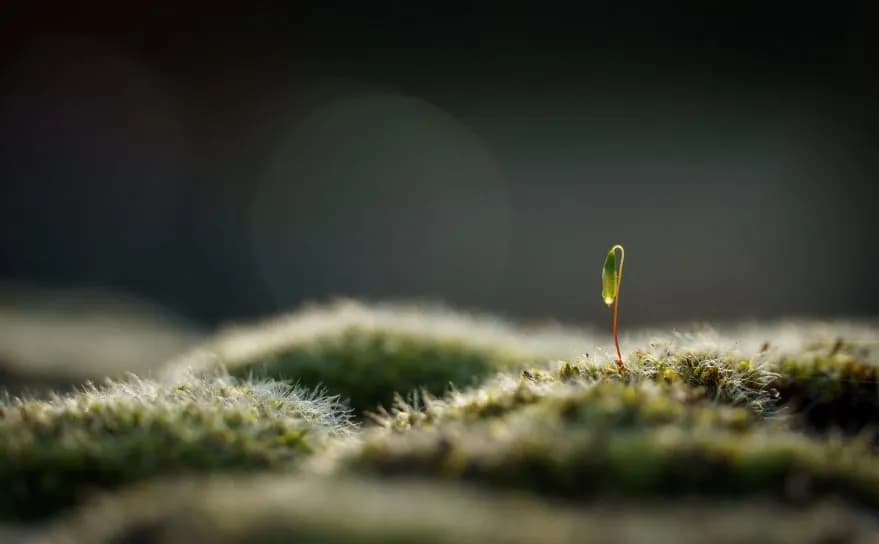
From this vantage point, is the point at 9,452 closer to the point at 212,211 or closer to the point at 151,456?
the point at 151,456

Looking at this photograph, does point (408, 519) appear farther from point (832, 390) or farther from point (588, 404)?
point (832, 390)

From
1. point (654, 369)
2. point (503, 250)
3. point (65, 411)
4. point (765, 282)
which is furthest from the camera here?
point (503, 250)

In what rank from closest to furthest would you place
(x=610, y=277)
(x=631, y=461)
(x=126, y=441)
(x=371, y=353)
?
(x=631, y=461) → (x=126, y=441) → (x=610, y=277) → (x=371, y=353)

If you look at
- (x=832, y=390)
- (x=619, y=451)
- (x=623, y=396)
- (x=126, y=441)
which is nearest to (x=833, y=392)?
(x=832, y=390)

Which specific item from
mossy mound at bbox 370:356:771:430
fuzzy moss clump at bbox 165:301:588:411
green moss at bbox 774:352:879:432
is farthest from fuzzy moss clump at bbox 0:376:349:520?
green moss at bbox 774:352:879:432

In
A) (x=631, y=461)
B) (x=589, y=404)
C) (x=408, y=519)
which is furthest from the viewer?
(x=589, y=404)

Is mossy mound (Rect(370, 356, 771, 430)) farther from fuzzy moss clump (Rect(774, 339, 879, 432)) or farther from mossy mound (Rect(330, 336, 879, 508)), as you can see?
fuzzy moss clump (Rect(774, 339, 879, 432))

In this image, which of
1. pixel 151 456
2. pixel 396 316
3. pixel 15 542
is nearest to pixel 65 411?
pixel 151 456
